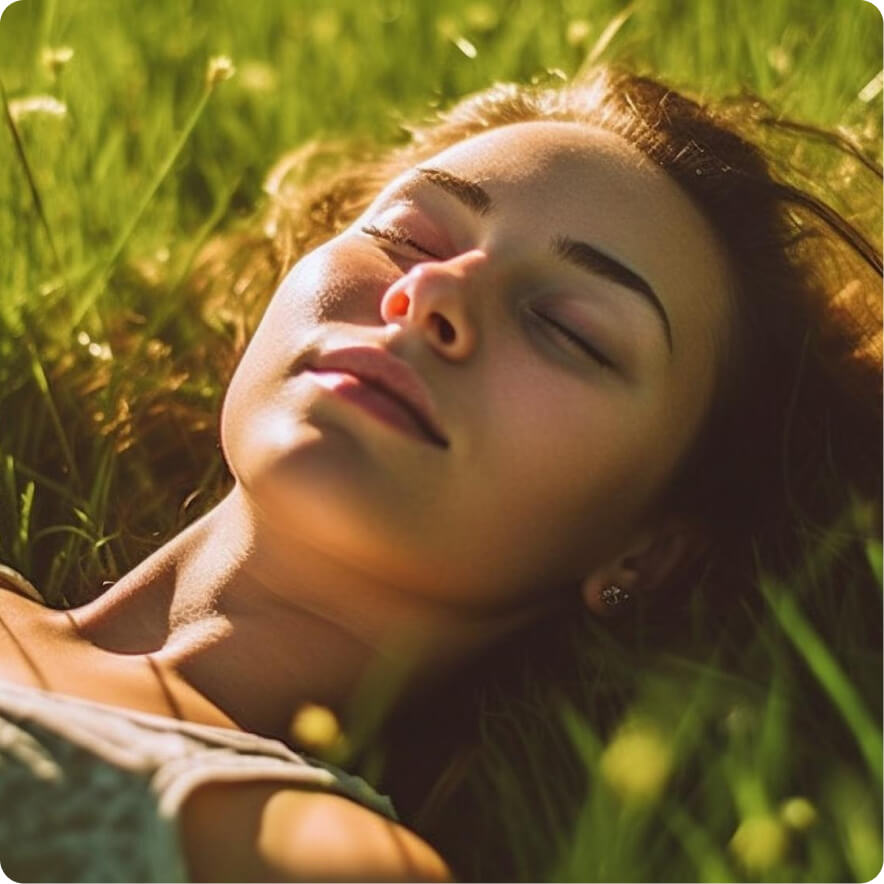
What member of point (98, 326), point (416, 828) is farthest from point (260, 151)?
point (416, 828)

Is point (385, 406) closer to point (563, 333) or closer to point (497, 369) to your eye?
point (497, 369)

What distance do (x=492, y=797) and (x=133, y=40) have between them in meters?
2.19

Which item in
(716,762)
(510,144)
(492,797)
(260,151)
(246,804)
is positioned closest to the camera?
(246,804)

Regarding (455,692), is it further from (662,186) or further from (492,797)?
(662,186)

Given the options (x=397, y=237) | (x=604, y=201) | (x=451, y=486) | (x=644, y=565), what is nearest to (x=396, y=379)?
(x=451, y=486)

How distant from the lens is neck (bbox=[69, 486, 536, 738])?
229cm

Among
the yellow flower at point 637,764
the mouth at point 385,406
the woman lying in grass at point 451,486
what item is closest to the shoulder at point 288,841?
the woman lying in grass at point 451,486

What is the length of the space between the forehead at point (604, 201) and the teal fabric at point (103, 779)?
0.81m

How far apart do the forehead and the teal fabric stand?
0.81 m

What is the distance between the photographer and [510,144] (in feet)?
8.16

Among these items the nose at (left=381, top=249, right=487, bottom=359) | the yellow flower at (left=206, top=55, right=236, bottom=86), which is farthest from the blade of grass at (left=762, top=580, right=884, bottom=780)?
the yellow flower at (left=206, top=55, right=236, bottom=86)

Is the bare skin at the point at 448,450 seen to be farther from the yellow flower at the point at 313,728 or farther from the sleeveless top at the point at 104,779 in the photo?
the sleeveless top at the point at 104,779

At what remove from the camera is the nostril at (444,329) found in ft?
7.27

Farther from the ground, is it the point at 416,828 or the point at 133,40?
the point at 133,40
